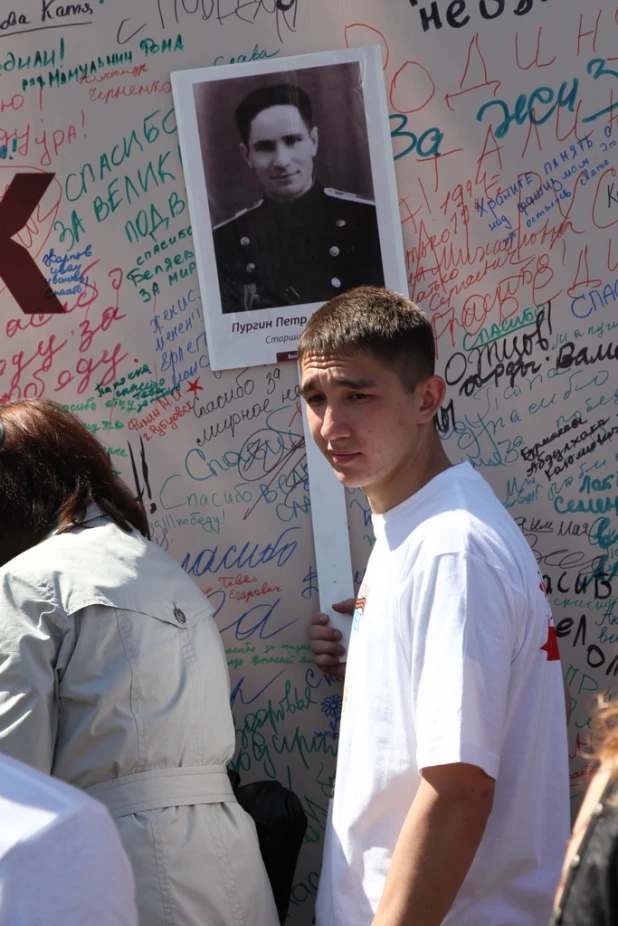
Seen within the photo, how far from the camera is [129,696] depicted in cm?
191

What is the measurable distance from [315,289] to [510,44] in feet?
2.86

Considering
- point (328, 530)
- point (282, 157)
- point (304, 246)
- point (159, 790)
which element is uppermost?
point (282, 157)

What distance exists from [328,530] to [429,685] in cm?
131

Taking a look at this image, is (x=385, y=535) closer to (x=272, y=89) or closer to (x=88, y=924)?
(x=88, y=924)

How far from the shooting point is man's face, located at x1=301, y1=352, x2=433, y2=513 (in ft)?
6.46

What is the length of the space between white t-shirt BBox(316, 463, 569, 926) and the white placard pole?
1034 millimetres

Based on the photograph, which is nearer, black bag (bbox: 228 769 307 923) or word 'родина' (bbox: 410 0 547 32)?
black bag (bbox: 228 769 307 923)

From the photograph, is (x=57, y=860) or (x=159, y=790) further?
(x=159, y=790)

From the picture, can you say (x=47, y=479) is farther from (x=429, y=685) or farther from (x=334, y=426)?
(x=429, y=685)

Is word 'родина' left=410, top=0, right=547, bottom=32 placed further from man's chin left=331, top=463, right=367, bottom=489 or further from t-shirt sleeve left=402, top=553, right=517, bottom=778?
t-shirt sleeve left=402, top=553, right=517, bottom=778

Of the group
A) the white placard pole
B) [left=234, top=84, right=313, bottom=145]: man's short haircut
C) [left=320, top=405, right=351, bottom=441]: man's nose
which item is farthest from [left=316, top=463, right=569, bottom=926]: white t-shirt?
[left=234, top=84, right=313, bottom=145]: man's short haircut

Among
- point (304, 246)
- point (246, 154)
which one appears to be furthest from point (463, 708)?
point (246, 154)

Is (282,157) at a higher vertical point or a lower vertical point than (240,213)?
higher

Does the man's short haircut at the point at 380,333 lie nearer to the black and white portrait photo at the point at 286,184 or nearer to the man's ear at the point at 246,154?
the black and white portrait photo at the point at 286,184
